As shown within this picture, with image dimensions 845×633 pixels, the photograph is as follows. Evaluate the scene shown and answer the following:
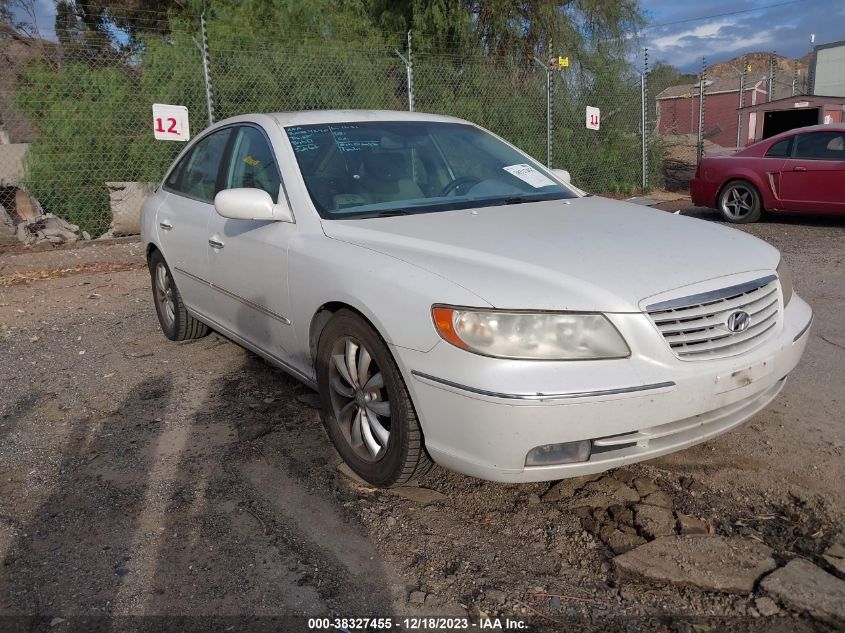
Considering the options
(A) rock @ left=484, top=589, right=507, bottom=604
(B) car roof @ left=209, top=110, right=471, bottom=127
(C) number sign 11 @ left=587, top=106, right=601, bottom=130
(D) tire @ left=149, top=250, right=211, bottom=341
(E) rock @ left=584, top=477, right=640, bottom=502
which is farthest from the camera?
(C) number sign 11 @ left=587, top=106, right=601, bottom=130

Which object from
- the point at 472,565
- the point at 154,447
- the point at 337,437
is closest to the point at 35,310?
the point at 154,447

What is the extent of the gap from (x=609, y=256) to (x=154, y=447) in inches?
94.2

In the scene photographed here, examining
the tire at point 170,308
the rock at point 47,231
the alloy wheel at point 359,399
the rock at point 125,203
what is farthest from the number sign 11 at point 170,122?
the alloy wheel at point 359,399

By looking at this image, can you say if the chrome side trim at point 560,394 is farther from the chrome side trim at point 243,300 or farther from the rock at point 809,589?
the chrome side trim at point 243,300

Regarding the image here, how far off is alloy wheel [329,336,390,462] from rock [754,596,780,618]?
1434mm

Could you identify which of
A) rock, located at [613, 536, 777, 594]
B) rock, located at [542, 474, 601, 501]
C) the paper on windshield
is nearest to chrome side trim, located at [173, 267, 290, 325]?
rock, located at [542, 474, 601, 501]

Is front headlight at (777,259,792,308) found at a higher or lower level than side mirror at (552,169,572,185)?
lower

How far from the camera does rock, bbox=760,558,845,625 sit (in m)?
2.27

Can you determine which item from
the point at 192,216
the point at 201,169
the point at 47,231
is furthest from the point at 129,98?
the point at 192,216

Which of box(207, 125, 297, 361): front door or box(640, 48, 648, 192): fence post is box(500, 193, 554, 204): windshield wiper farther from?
box(640, 48, 648, 192): fence post

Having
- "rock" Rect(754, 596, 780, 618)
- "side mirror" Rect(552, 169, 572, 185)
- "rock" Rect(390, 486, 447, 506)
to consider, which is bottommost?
"rock" Rect(390, 486, 447, 506)

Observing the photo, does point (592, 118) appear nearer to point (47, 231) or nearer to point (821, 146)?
point (821, 146)

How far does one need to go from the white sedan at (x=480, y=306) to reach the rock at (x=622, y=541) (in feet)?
1.01

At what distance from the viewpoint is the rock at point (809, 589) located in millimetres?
2273
